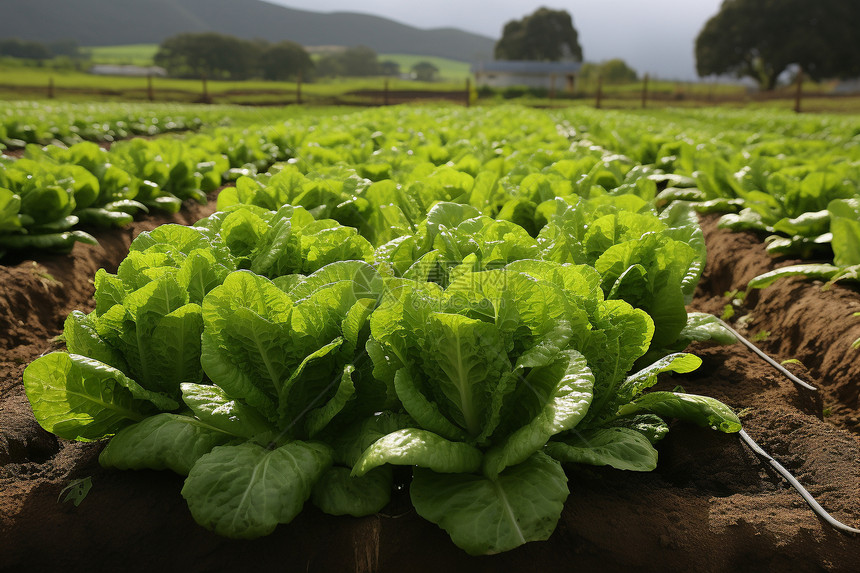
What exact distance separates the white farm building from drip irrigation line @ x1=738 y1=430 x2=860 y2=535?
73822 millimetres

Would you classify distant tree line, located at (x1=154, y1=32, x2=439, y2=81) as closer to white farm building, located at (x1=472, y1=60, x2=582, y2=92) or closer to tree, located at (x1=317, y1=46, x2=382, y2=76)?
white farm building, located at (x1=472, y1=60, x2=582, y2=92)

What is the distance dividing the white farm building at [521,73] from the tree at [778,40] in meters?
21.1

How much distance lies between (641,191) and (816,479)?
7.85 feet

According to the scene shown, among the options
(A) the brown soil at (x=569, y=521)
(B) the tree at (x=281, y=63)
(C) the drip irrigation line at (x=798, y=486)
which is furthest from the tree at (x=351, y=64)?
(C) the drip irrigation line at (x=798, y=486)

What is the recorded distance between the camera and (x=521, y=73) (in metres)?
75.3

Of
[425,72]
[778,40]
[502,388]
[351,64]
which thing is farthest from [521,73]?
[502,388]

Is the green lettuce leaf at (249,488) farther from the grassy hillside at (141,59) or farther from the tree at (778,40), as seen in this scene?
the grassy hillside at (141,59)

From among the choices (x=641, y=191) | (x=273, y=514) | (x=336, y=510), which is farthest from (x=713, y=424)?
(x=641, y=191)

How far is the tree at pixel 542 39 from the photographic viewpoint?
8588cm

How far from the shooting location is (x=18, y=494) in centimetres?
211

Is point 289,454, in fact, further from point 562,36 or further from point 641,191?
point 562,36

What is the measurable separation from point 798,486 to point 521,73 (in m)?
78.6

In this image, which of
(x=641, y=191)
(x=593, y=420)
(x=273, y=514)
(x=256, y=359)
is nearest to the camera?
(x=273, y=514)

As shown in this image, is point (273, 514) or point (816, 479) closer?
point (273, 514)
